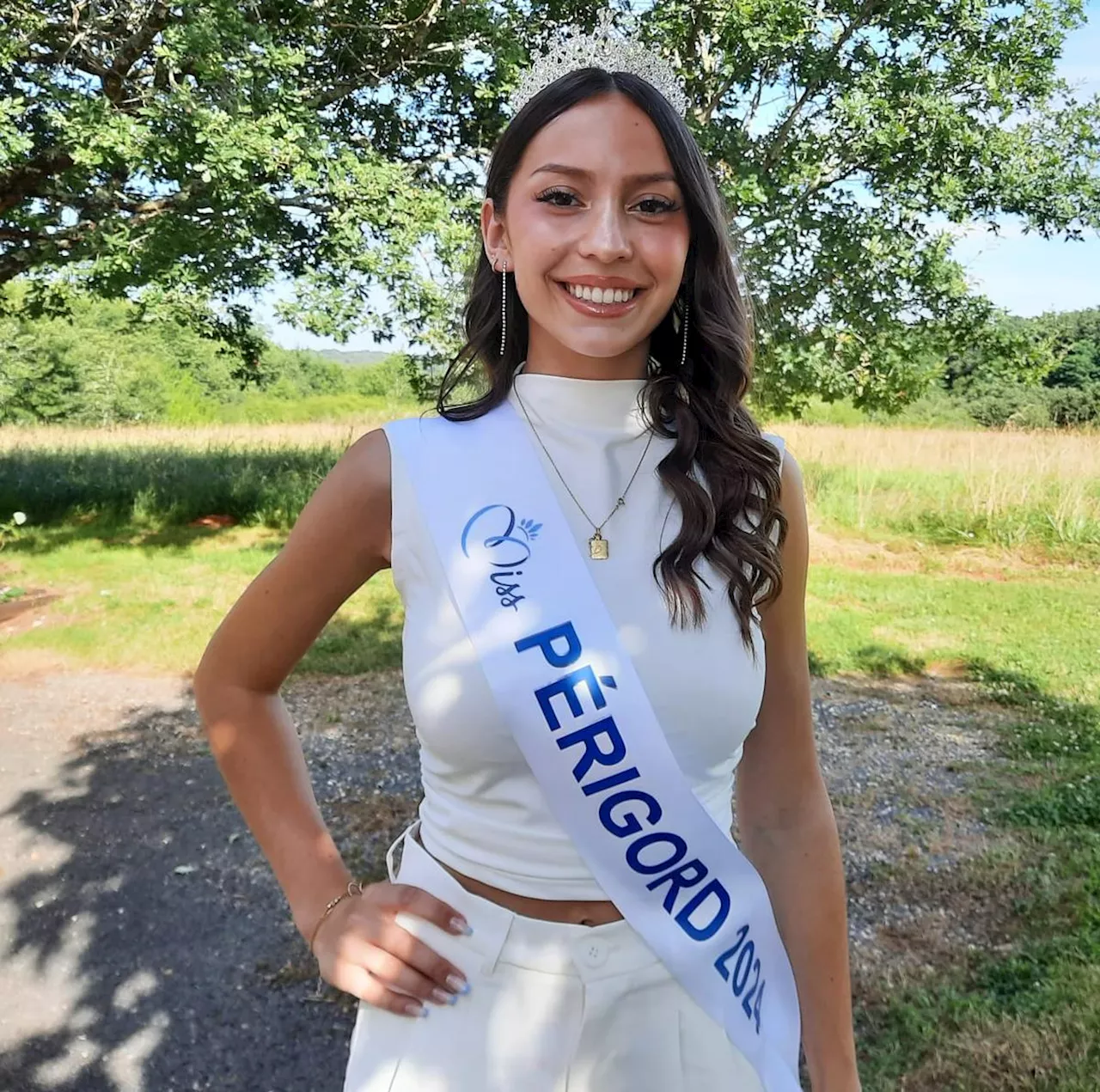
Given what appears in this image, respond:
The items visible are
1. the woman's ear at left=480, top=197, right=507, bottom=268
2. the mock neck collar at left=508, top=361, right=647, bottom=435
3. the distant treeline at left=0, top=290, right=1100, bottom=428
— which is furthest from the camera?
the distant treeline at left=0, top=290, right=1100, bottom=428

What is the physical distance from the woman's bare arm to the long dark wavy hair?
0.24m

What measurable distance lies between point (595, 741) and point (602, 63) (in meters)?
0.98

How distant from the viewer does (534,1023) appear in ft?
3.48

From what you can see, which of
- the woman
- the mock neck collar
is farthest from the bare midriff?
the mock neck collar

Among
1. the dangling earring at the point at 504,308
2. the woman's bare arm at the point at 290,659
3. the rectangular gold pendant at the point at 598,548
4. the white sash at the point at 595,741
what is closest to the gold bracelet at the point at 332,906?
the woman's bare arm at the point at 290,659

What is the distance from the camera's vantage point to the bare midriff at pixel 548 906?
44.0 inches

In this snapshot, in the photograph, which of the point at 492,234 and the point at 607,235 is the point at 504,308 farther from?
the point at 607,235

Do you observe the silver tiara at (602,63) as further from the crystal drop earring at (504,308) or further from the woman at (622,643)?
the crystal drop earring at (504,308)

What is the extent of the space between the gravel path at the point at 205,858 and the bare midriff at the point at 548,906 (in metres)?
2.17

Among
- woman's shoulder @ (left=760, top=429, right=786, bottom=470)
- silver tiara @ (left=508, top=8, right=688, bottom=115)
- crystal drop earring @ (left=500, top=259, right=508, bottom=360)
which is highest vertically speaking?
silver tiara @ (left=508, top=8, right=688, bottom=115)

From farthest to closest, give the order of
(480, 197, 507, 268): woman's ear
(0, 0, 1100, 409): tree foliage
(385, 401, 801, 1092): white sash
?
(0, 0, 1100, 409): tree foliage
(480, 197, 507, 268): woman's ear
(385, 401, 801, 1092): white sash

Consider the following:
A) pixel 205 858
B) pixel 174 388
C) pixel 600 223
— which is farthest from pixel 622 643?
pixel 174 388

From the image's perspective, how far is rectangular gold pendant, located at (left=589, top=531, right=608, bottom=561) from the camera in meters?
1.22

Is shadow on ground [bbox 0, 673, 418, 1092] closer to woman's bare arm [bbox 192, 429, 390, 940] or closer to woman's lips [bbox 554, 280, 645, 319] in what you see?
woman's bare arm [bbox 192, 429, 390, 940]
